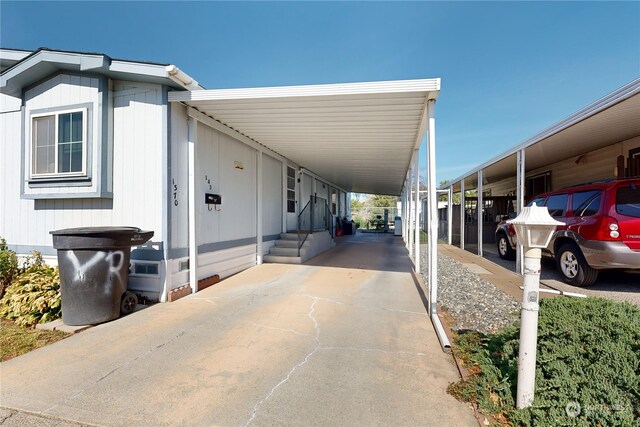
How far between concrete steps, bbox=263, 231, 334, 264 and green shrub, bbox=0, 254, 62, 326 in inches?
170

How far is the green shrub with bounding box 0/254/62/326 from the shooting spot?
387 centimetres

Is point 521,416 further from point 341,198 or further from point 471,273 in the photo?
point 341,198

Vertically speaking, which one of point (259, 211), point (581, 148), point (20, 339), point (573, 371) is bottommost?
point (20, 339)

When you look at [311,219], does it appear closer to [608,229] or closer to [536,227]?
[608,229]

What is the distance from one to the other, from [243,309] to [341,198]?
15.8m

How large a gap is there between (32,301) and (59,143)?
2.54m

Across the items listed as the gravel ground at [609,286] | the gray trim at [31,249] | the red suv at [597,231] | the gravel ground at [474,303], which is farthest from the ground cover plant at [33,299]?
the red suv at [597,231]

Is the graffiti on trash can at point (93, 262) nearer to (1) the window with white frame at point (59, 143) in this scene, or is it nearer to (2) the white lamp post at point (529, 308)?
(1) the window with white frame at point (59, 143)

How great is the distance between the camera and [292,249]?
7949 mm

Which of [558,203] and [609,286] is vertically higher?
[558,203]

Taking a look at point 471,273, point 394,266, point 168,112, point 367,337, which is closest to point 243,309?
point 367,337

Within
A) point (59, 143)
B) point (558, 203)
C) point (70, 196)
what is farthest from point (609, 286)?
point (59, 143)

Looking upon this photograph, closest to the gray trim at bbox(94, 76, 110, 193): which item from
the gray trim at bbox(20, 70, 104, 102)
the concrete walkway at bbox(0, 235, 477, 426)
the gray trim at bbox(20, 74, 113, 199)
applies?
the gray trim at bbox(20, 74, 113, 199)

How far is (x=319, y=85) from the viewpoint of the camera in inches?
166
